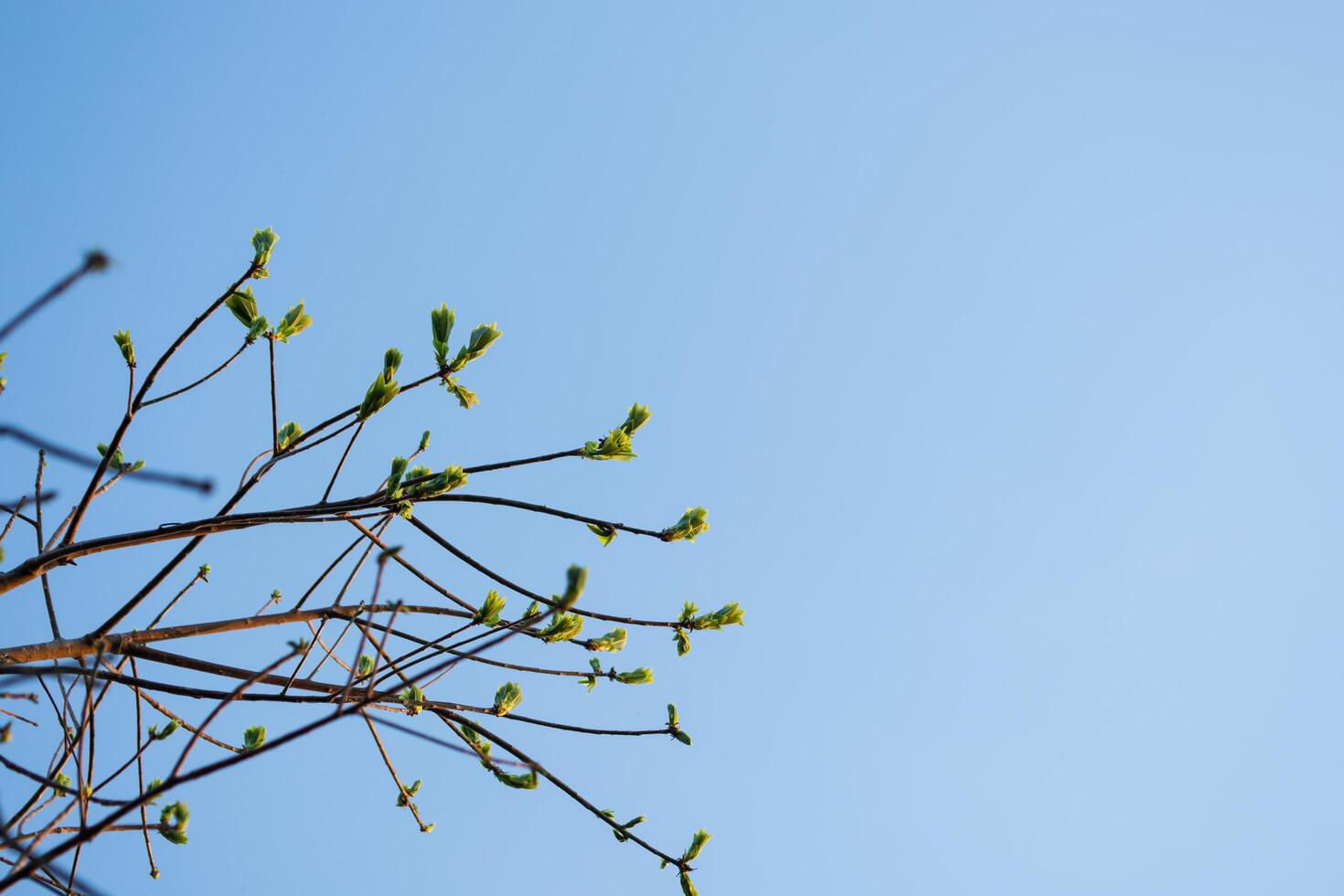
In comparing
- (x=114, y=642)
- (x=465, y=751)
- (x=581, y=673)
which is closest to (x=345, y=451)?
(x=114, y=642)

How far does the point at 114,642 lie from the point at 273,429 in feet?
2.39

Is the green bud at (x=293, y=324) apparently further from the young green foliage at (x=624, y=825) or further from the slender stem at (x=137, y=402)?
the young green foliage at (x=624, y=825)

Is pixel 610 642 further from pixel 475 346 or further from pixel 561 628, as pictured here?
pixel 475 346

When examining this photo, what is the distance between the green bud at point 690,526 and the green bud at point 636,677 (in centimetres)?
50

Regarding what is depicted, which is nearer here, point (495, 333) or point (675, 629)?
point (495, 333)

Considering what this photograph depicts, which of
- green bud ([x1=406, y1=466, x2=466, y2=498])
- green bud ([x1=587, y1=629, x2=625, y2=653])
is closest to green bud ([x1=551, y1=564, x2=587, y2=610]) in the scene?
green bud ([x1=406, y1=466, x2=466, y2=498])

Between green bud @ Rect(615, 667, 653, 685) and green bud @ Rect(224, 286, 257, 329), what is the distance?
167 centimetres

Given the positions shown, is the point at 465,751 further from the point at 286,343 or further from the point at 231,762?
the point at 286,343

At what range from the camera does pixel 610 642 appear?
3188 mm

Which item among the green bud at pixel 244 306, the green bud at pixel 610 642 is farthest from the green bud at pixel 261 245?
the green bud at pixel 610 642

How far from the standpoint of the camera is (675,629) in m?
3.18

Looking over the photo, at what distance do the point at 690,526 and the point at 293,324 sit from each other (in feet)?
4.80

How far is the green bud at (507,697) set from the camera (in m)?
3.15

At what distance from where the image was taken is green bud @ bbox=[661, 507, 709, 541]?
315 centimetres
